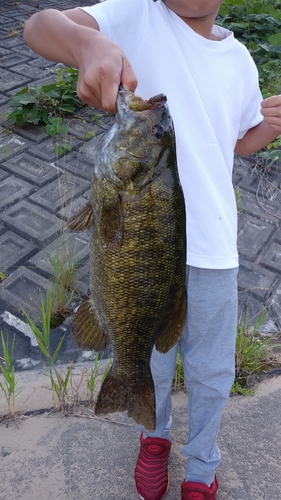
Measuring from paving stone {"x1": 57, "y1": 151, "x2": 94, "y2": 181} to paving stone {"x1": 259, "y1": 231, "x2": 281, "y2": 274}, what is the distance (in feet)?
5.46

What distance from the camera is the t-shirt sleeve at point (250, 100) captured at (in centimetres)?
193

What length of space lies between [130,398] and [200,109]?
3.67ft

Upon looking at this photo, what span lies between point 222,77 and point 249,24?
20.2 feet

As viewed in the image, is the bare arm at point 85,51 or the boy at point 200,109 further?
the boy at point 200,109

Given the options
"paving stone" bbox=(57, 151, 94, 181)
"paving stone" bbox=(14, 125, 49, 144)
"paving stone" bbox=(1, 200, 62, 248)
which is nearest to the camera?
"paving stone" bbox=(1, 200, 62, 248)

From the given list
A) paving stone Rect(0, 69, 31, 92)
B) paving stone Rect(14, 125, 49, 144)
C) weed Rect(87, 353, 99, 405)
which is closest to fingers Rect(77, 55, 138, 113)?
weed Rect(87, 353, 99, 405)

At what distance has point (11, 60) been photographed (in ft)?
20.2

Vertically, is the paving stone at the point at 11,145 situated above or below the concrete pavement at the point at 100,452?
below

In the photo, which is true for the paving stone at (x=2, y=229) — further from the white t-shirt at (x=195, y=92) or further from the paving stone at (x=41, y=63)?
the paving stone at (x=41, y=63)

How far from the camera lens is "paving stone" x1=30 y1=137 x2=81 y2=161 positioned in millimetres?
4516

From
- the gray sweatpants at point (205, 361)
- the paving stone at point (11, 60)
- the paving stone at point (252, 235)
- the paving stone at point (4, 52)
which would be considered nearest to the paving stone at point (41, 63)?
the paving stone at point (11, 60)

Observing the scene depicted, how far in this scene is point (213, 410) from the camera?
204cm

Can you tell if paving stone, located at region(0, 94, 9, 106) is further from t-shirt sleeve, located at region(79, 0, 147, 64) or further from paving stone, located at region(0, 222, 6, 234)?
t-shirt sleeve, located at region(79, 0, 147, 64)

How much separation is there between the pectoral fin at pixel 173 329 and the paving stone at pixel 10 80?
4.62 m
